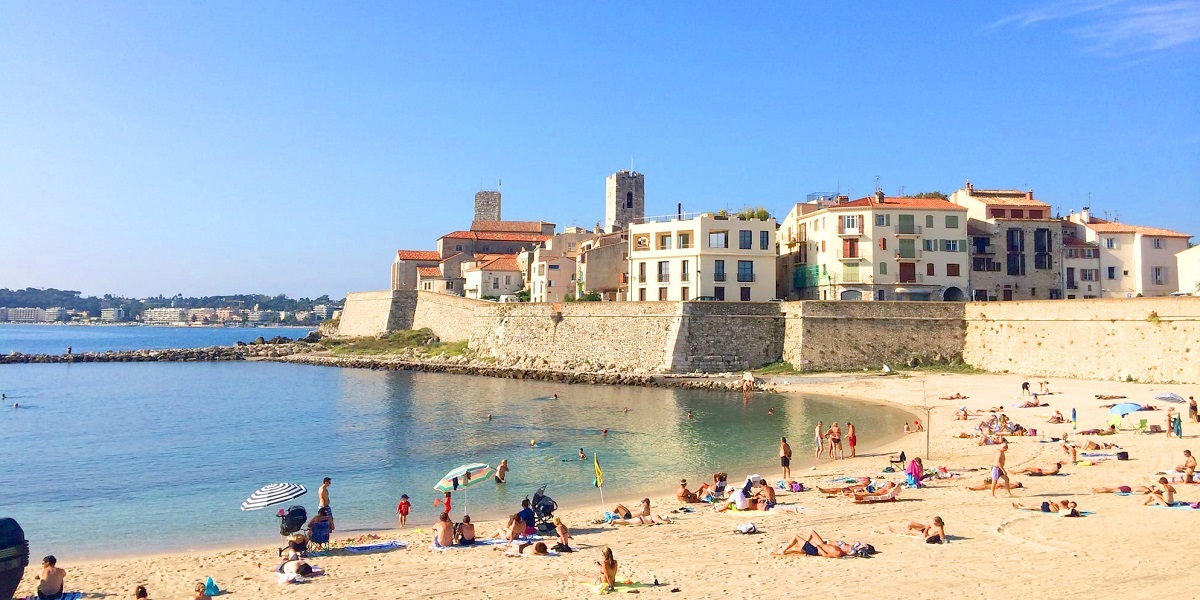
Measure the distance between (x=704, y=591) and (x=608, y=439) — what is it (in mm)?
17856

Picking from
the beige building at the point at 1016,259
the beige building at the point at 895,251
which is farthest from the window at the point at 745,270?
the beige building at the point at 1016,259

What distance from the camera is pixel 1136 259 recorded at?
51.8 m

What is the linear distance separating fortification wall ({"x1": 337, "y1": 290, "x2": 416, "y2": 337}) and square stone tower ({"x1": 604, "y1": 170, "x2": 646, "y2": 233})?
23.4 meters

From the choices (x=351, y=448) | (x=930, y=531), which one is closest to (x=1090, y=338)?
(x=930, y=531)

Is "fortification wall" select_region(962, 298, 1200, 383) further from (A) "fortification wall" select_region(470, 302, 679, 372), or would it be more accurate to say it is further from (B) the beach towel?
(B) the beach towel

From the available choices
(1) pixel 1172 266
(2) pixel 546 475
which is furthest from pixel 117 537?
(1) pixel 1172 266

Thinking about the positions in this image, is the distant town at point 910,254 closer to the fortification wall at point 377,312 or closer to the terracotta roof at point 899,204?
the terracotta roof at point 899,204

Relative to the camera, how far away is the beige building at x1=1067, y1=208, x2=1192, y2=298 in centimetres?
5119

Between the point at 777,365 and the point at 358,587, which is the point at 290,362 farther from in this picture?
the point at 358,587

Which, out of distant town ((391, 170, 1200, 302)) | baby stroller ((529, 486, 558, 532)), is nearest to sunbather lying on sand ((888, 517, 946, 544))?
baby stroller ((529, 486, 558, 532))

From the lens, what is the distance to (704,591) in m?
11.8

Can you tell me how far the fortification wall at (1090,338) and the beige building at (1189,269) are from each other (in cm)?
1478

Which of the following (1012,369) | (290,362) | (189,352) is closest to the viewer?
(1012,369)

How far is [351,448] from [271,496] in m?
12.8
